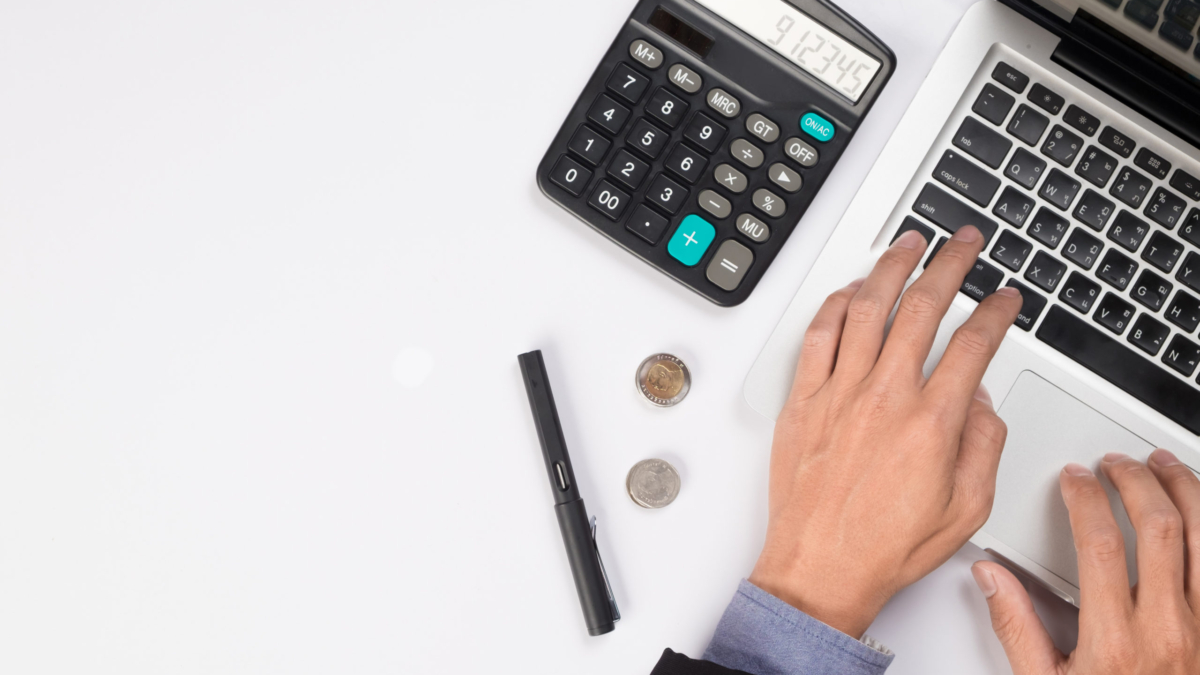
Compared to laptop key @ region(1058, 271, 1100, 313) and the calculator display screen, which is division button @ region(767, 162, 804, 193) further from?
laptop key @ region(1058, 271, 1100, 313)

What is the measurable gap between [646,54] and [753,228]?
148 millimetres

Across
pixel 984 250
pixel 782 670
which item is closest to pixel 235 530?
pixel 782 670

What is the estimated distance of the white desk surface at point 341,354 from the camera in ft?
2.00

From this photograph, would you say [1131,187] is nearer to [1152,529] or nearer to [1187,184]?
[1187,184]

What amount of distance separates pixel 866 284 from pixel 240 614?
20.8 inches

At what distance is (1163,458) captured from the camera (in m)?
0.58

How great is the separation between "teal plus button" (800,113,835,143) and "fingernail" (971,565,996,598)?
1.11ft

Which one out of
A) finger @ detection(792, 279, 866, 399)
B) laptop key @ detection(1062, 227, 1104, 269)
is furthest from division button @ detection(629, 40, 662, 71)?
laptop key @ detection(1062, 227, 1104, 269)

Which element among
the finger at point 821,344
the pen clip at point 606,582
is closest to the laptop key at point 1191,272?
the finger at point 821,344

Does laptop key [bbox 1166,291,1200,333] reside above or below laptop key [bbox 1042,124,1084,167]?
below

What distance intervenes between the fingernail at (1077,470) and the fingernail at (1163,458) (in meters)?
0.05

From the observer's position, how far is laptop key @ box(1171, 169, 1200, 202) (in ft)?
1.88

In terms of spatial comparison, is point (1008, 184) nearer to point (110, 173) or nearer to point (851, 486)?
point (851, 486)

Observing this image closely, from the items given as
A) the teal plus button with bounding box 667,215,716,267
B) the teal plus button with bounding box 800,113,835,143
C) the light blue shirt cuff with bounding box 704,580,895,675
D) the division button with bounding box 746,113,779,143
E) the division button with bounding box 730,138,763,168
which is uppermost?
the teal plus button with bounding box 800,113,835,143
